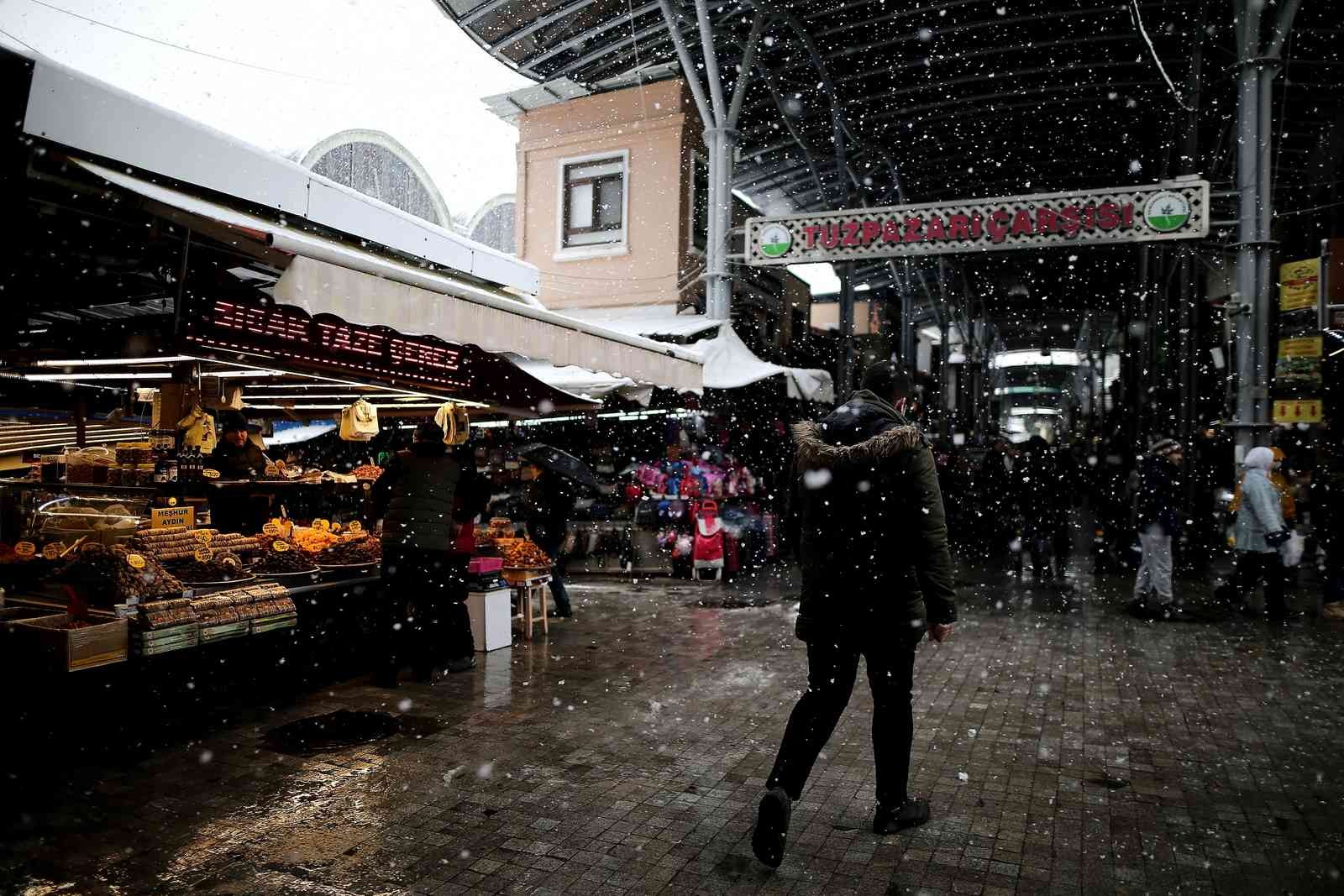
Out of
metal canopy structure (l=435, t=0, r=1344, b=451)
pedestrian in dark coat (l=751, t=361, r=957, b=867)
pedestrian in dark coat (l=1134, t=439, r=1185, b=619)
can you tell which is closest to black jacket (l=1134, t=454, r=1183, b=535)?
pedestrian in dark coat (l=1134, t=439, r=1185, b=619)

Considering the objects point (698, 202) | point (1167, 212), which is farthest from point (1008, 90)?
point (698, 202)

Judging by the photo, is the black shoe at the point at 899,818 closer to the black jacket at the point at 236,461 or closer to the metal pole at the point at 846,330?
the black jacket at the point at 236,461

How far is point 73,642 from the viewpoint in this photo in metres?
4.45

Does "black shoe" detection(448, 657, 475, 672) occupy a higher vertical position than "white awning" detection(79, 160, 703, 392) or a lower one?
lower

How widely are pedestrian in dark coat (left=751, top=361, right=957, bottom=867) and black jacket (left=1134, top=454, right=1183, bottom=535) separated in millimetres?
7052

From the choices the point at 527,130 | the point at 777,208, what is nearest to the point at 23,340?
the point at 527,130

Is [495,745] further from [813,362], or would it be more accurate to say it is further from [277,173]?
[813,362]

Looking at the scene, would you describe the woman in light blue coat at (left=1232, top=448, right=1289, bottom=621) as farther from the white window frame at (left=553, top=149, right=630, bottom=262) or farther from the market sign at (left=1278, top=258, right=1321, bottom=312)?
the white window frame at (left=553, top=149, right=630, bottom=262)

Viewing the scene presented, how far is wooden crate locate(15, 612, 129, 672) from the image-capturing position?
4.43 metres

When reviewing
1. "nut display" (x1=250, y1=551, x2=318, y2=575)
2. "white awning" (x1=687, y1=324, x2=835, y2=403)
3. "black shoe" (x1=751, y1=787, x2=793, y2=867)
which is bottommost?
"black shoe" (x1=751, y1=787, x2=793, y2=867)

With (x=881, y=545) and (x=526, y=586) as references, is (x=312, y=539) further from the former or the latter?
(x=881, y=545)

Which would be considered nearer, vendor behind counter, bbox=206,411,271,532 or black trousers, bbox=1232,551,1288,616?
vendor behind counter, bbox=206,411,271,532

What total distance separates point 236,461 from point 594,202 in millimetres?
10683

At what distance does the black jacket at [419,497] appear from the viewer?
6273mm
